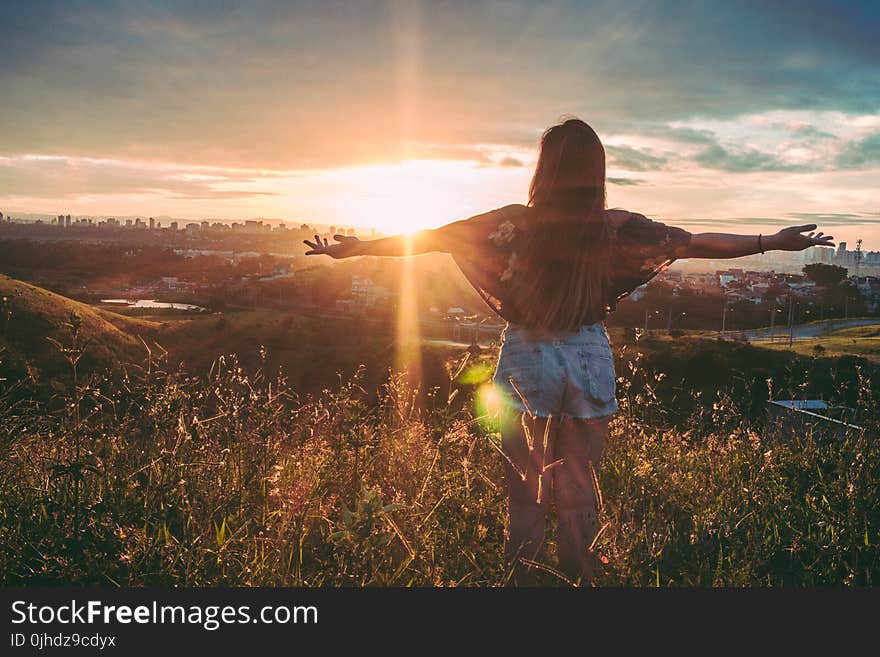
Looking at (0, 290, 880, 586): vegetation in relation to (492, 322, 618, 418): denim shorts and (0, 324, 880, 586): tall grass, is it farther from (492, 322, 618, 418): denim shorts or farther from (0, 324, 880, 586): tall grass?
(492, 322, 618, 418): denim shorts

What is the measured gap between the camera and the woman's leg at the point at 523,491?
8.34 feet

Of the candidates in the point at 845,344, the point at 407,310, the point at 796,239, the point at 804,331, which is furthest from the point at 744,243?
the point at 407,310

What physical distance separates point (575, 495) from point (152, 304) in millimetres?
107365

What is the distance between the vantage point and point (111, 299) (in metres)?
100

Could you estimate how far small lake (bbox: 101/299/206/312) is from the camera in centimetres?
9512

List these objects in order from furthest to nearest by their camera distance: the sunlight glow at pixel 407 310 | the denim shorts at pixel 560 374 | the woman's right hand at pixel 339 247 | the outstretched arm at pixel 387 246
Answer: the sunlight glow at pixel 407 310 < the woman's right hand at pixel 339 247 < the outstretched arm at pixel 387 246 < the denim shorts at pixel 560 374

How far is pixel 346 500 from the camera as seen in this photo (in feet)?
10.6

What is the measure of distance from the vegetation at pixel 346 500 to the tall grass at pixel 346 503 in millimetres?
13

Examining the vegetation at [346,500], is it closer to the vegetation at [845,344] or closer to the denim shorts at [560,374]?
the denim shorts at [560,374]

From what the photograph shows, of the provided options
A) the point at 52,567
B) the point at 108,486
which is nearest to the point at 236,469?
the point at 108,486

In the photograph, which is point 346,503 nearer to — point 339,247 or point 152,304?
point 339,247

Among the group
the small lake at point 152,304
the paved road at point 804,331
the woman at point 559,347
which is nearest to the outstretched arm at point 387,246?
the woman at point 559,347

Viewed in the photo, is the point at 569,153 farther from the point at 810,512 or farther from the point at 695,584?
the point at 810,512

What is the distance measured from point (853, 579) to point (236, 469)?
288 cm
